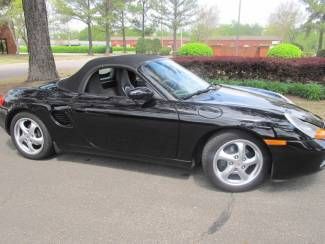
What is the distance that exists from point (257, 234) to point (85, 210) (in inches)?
62.4

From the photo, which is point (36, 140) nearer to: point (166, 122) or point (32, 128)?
point (32, 128)

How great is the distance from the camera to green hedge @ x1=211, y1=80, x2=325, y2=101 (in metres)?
8.70

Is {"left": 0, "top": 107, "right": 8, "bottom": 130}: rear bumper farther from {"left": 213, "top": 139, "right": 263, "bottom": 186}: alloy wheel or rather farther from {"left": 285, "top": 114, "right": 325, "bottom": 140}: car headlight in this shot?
{"left": 285, "top": 114, "right": 325, "bottom": 140}: car headlight

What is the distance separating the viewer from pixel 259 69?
1008 centimetres

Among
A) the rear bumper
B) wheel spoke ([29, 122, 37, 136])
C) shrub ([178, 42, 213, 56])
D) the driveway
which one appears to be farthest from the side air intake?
→ shrub ([178, 42, 213, 56])

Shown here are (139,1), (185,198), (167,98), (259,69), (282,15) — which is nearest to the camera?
(185,198)

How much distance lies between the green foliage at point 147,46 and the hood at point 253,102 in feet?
137

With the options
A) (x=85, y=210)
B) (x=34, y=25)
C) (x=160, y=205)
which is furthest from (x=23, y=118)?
(x=34, y=25)

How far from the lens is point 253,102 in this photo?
3980 millimetres

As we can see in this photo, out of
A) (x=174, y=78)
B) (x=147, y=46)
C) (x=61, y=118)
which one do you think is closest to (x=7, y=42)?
(x=147, y=46)

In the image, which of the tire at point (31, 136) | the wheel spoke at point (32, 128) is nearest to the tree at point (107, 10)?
the tire at point (31, 136)

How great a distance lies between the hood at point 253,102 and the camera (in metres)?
3.79

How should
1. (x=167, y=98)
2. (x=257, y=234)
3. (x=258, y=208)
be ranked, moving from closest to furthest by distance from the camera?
(x=257, y=234) < (x=258, y=208) < (x=167, y=98)

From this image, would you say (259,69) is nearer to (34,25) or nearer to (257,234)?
(34,25)
